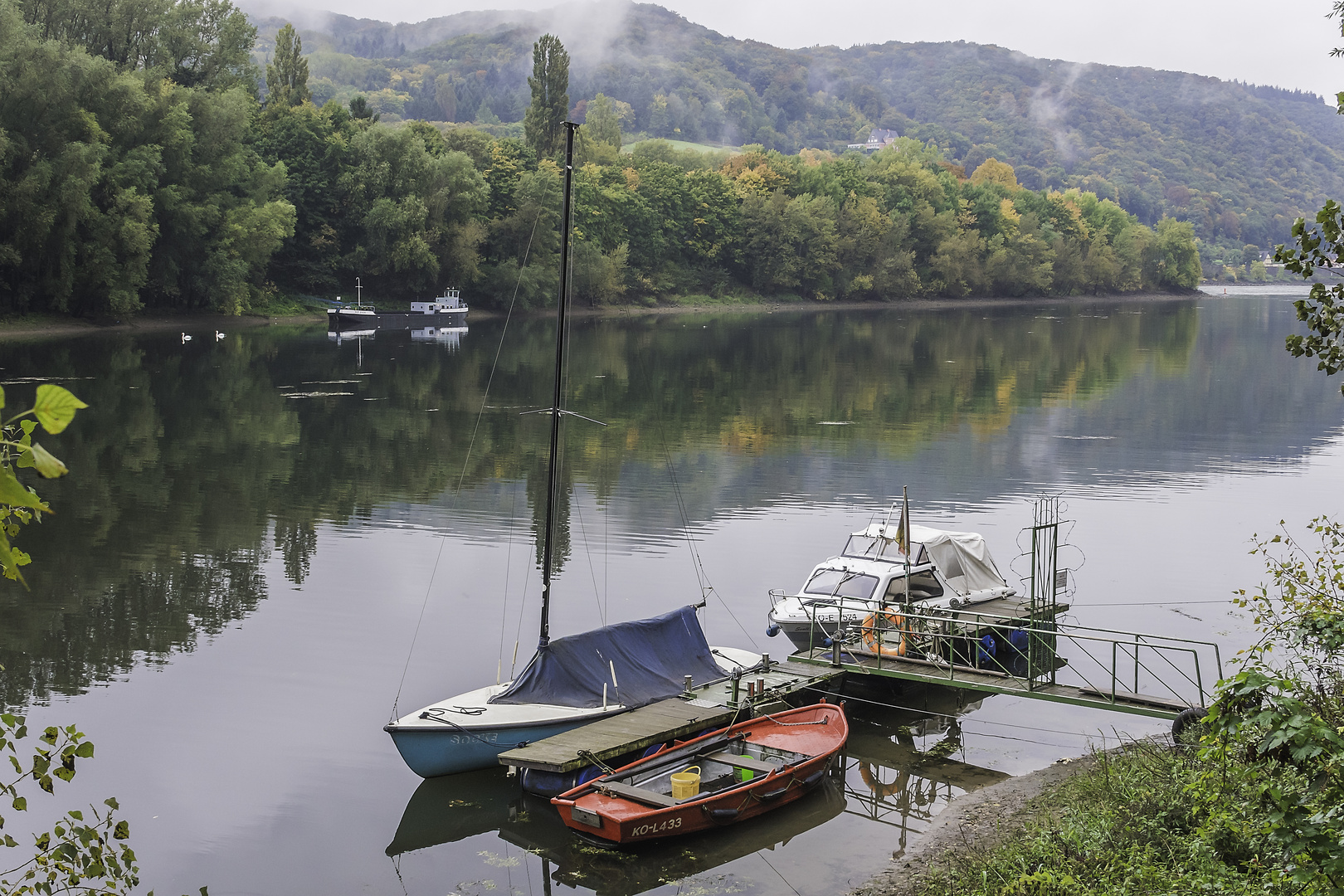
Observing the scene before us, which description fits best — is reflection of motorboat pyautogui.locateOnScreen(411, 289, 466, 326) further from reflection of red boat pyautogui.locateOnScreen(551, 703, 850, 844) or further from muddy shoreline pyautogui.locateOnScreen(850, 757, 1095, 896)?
muddy shoreline pyautogui.locateOnScreen(850, 757, 1095, 896)

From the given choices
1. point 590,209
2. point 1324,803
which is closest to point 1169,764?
point 1324,803

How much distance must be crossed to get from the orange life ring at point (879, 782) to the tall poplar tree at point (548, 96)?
12275 centimetres

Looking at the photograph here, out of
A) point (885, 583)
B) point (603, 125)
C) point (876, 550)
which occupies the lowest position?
point (885, 583)

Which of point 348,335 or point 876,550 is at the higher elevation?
point 348,335

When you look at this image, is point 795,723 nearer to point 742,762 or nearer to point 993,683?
point 742,762

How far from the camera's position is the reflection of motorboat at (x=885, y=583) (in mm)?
23703

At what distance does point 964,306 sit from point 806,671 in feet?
491

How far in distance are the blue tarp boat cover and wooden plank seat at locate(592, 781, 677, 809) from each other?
2.75 metres

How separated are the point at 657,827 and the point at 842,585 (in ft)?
31.9

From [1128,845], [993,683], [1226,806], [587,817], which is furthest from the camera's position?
[993,683]

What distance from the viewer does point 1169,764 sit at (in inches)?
598

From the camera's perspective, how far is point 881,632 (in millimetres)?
21922

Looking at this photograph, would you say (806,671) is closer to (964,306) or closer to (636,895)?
(636,895)

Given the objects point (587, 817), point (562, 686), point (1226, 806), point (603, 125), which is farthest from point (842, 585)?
point (603, 125)
